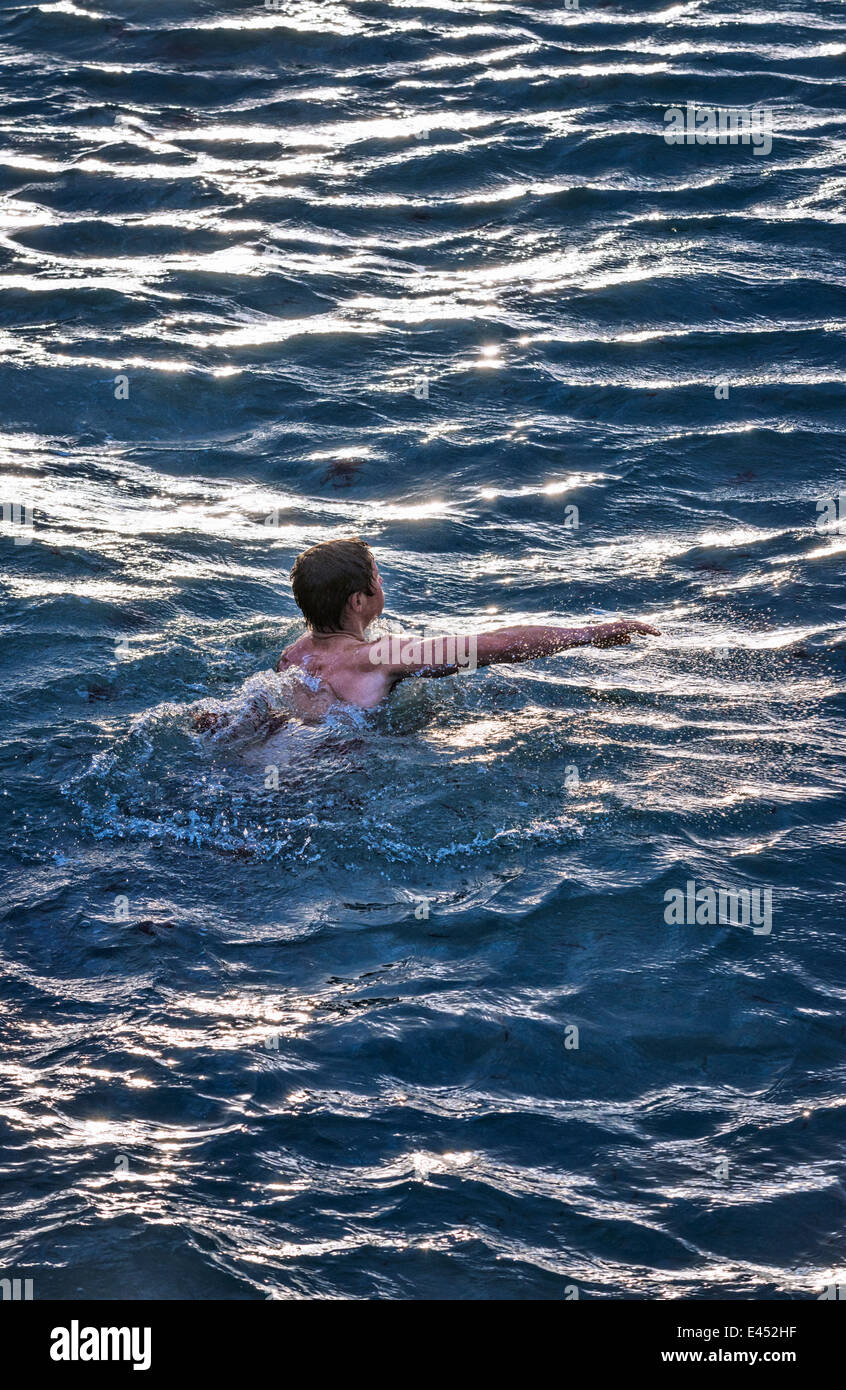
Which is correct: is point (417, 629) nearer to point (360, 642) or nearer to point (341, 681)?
point (360, 642)

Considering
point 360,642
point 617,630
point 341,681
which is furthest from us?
point 360,642

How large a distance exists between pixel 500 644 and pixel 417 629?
154 cm

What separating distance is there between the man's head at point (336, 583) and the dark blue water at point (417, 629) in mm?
486

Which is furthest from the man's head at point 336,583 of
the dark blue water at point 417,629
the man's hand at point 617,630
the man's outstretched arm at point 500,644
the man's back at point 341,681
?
the man's hand at point 617,630

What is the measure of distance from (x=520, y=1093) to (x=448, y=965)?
69cm

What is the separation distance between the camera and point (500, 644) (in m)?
6.25

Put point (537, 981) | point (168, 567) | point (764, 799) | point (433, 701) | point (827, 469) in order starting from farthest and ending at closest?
1. point (827, 469)
2. point (168, 567)
3. point (433, 701)
4. point (764, 799)
5. point (537, 981)

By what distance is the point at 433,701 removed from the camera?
6734mm

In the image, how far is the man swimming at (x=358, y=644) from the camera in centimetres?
626

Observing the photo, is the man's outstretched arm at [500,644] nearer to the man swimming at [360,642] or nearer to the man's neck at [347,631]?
the man swimming at [360,642]

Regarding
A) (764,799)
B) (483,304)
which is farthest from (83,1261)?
(483,304)

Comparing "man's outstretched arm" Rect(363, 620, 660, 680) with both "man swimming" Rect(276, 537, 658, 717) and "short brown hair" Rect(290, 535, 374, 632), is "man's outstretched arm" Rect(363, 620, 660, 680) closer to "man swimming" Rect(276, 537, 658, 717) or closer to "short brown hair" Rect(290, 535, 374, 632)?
"man swimming" Rect(276, 537, 658, 717)

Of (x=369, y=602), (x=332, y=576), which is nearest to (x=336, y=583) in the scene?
(x=332, y=576)
